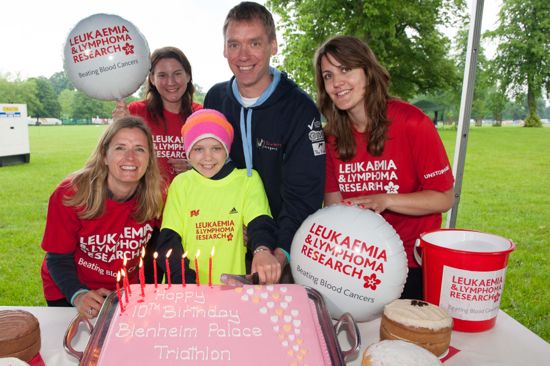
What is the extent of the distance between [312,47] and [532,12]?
5.01 meters

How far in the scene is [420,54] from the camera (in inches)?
559

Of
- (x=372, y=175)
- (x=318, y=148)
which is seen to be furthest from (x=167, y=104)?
(x=372, y=175)

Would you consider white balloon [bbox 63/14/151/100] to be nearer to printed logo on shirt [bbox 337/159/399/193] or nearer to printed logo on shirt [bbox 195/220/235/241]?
printed logo on shirt [bbox 195/220/235/241]

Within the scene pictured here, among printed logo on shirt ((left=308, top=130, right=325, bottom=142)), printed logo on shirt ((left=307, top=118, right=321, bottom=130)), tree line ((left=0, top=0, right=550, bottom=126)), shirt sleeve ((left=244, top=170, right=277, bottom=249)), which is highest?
tree line ((left=0, top=0, right=550, bottom=126))

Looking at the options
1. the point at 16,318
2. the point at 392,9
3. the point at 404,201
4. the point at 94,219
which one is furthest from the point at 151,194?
the point at 392,9

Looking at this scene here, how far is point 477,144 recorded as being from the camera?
1616 cm

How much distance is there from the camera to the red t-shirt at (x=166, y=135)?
118 inches

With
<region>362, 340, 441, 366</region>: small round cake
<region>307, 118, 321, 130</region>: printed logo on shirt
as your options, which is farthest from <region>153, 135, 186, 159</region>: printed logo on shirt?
<region>362, 340, 441, 366</region>: small round cake

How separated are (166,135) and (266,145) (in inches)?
44.1

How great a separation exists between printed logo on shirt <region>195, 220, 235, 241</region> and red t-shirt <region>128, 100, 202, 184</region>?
3.53ft

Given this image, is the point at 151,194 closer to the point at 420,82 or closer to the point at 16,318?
the point at 16,318

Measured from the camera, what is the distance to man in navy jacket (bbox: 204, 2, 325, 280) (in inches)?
80.6

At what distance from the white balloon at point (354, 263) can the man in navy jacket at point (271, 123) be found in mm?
513

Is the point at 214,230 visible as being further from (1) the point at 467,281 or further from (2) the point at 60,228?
(1) the point at 467,281
